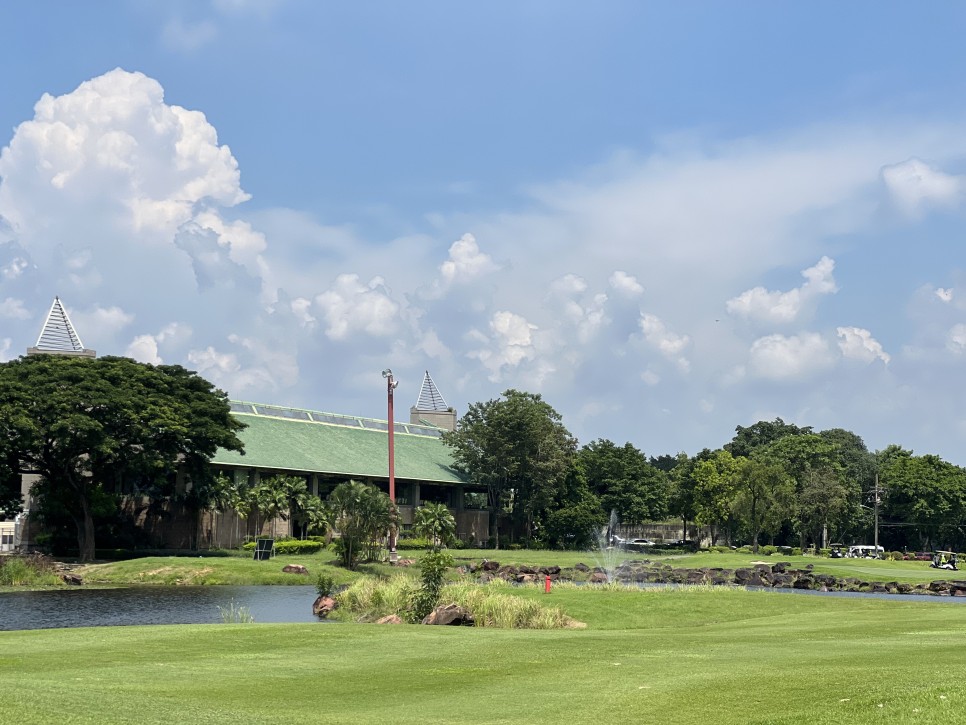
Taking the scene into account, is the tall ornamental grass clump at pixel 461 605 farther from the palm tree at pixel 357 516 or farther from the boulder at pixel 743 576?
the boulder at pixel 743 576

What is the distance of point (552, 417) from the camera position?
10812cm

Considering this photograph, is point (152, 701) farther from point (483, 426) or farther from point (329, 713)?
point (483, 426)

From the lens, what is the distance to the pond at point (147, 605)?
130 ft

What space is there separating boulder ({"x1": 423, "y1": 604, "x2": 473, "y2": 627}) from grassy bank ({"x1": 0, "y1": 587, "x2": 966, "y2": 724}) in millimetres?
2609

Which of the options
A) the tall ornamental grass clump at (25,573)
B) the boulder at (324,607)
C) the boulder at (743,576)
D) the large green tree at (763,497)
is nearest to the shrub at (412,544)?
the boulder at (743,576)

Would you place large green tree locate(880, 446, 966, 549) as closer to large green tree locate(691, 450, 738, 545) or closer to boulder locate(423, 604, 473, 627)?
large green tree locate(691, 450, 738, 545)

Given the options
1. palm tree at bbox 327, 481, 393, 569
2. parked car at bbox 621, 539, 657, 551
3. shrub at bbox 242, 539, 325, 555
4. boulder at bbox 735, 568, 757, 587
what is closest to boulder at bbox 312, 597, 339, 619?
palm tree at bbox 327, 481, 393, 569

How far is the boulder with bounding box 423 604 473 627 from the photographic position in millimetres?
35219

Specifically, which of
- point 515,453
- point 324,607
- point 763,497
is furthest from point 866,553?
point 324,607

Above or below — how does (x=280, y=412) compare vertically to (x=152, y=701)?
above

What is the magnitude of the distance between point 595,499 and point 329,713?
8953 centimetres

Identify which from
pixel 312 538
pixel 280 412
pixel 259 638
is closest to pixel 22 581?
pixel 312 538

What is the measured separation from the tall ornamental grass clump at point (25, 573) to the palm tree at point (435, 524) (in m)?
33.1

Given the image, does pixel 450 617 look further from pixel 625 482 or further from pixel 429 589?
pixel 625 482
